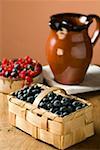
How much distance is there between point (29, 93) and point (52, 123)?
153 mm

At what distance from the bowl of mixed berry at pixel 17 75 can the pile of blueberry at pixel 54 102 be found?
137mm

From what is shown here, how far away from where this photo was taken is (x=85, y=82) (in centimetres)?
139

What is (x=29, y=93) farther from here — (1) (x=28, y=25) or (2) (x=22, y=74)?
(1) (x=28, y=25)

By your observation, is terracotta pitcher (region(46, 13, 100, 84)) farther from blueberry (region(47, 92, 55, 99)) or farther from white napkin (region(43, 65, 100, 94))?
blueberry (region(47, 92, 55, 99))

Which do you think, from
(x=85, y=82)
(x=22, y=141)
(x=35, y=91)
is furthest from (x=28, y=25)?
(x=22, y=141)

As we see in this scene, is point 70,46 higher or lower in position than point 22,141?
higher

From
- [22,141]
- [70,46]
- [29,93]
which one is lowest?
[22,141]

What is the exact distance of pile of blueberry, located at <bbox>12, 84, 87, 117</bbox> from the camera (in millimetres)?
1030

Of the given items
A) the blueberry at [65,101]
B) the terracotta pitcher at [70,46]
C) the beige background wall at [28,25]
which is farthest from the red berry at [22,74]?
the beige background wall at [28,25]

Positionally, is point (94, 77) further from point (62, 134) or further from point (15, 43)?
point (15, 43)

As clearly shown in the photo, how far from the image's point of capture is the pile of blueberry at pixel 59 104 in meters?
1.03

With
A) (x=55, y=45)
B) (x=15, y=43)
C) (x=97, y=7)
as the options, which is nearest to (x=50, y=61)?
(x=55, y=45)

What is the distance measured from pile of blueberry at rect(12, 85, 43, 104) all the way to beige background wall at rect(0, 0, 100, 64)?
946 millimetres

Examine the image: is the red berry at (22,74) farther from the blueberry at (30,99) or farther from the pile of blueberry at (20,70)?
the blueberry at (30,99)
